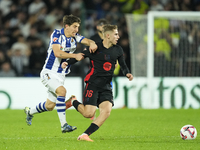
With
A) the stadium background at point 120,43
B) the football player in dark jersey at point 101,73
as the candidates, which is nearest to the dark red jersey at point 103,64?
the football player in dark jersey at point 101,73

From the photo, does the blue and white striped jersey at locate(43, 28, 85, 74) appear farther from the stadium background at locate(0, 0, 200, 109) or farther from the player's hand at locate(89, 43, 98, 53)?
the stadium background at locate(0, 0, 200, 109)

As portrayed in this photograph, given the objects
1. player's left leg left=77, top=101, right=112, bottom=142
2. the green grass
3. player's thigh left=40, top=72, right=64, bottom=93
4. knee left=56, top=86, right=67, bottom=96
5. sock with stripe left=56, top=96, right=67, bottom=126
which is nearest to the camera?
the green grass

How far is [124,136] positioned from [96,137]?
47cm

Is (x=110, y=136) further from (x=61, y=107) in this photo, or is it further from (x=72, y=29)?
(x=72, y=29)

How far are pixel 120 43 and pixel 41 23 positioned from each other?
270 cm

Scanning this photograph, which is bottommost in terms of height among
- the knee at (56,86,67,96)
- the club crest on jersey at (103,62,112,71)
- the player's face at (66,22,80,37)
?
the knee at (56,86,67,96)

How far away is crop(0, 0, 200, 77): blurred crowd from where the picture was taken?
40.1ft

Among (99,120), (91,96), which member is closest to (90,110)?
(91,96)

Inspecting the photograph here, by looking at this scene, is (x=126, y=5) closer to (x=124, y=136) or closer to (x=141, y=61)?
(x=141, y=61)

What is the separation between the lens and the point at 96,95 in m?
6.06

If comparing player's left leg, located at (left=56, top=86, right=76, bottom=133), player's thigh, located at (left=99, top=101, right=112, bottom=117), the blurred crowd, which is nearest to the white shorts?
player's left leg, located at (left=56, top=86, right=76, bottom=133)

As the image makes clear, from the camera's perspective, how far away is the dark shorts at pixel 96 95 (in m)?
6.03

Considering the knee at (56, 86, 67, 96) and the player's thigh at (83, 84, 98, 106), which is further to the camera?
the knee at (56, 86, 67, 96)

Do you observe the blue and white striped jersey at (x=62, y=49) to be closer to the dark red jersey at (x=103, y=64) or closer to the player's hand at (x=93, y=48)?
the dark red jersey at (x=103, y=64)
